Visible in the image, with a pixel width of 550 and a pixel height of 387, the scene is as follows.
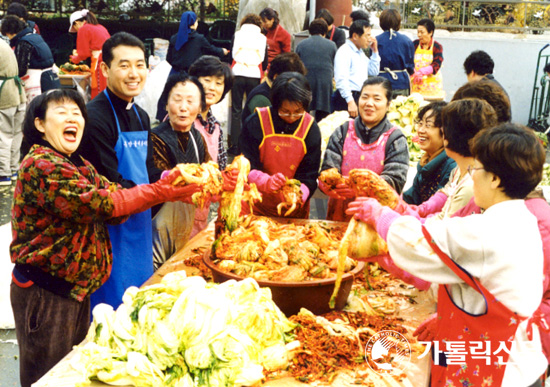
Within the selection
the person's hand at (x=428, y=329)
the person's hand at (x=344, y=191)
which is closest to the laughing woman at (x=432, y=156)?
the person's hand at (x=344, y=191)

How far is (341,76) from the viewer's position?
7562mm

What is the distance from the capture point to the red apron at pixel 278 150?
3711mm

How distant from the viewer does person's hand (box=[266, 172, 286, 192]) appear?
339 centimetres

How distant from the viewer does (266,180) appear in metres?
3.51

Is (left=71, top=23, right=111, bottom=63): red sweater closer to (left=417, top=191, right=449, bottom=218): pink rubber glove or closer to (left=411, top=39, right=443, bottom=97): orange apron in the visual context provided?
(left=411, top=39, right=443, bottom=97): orange apron

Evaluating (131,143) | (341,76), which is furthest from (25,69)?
(131,143)

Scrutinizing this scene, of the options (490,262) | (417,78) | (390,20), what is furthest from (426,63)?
(490,262)

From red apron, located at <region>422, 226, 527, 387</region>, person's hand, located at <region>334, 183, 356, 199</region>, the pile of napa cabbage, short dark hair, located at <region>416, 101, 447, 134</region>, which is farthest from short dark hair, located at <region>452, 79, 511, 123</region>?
the pile of napa cabbage

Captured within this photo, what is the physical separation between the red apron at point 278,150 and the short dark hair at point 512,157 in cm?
178

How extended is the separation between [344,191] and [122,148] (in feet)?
4.08

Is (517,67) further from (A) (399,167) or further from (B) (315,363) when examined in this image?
(B) (315,363)

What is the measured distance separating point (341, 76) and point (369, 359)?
579 cm

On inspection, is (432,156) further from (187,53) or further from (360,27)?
(187,53)

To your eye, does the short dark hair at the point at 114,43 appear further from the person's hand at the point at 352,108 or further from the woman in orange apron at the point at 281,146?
the person's hand at the point at 352,108
